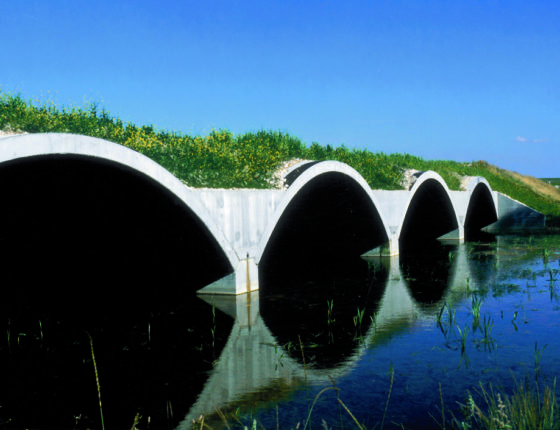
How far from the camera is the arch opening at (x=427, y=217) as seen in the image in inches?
1169

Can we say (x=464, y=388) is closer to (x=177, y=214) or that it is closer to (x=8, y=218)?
(x=177, y=214)

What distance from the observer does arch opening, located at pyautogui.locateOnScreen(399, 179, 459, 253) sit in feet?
97.4

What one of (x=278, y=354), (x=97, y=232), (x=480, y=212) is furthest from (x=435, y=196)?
(x=278, y=354)

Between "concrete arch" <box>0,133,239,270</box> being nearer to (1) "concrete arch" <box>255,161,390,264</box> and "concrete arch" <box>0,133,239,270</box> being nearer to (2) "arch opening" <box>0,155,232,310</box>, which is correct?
(2) "arch opening" <box>0,155,232,310</box>

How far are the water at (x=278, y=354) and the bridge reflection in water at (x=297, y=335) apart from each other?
0.03 meters

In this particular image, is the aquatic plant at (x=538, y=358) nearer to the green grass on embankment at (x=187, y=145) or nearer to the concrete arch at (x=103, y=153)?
the concrete arch at (x=103, y=153)

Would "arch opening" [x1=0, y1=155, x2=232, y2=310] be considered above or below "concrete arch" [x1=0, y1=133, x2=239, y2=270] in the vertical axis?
below

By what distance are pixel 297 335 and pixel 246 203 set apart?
4.54 meters

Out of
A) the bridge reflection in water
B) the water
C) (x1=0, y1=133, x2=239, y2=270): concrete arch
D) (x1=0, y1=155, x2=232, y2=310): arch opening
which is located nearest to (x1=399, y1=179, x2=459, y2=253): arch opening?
the bridge reflection in water

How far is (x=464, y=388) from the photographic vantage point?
7453 millimetres

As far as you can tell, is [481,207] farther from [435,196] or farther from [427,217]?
[435,196]

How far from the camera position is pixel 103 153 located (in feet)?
33.4

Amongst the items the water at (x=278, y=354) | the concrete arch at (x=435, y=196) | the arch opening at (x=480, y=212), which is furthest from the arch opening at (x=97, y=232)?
the arch opening at (x=480, y=212)

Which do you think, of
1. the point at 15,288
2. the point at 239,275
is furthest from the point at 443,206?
the point at 15,288
